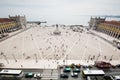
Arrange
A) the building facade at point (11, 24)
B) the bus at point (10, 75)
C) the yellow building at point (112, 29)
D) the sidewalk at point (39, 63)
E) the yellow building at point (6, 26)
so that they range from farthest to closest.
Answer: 1. the building facade at point (11, 24)
2. the yellow building at point (6, 26)
3. the yellow building at point (112, 29)
4. the sidewalk at point (39, 63)
5. the bus at point (10, 75)

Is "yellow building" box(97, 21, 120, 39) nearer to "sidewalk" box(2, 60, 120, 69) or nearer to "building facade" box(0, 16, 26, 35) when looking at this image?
"sidewalk" box(2, 60, 120, 69)

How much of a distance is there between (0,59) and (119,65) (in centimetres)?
4127

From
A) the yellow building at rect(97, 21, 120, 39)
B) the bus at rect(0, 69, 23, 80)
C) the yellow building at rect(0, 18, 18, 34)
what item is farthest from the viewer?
the yellow building at rect(0, 18, 18, 34)

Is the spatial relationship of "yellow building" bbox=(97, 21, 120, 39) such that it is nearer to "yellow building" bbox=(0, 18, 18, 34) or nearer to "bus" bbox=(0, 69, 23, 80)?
"bus" bbox=(0, 69, 23, 80)

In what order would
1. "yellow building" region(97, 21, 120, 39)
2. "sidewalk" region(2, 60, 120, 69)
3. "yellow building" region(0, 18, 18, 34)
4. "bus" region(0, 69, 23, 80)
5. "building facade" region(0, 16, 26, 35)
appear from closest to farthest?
"bus" region(0, 69, 23, 80) → "sidewalk" region(2, 60, 120, 69) → "yellow building" region(97, 21, 120, 39) → "yellow building" region(0, 18, 18, 34) → "building facade" region(0, 16, 26, 35)

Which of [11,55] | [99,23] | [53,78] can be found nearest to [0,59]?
[11,55]

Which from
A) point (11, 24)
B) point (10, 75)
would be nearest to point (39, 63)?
point (10, 75)

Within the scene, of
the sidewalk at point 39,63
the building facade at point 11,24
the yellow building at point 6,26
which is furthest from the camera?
the building facade at point 11,24

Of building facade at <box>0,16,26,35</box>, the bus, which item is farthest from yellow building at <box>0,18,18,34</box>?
the bus

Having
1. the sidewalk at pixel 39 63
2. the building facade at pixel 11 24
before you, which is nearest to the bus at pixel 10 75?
the sidewalk at pixel 39 63

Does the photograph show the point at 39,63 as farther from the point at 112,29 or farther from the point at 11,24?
the point at 11,24

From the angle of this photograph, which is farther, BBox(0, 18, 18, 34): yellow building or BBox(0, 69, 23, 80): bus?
Result: BBox(0, 18, 18, 34): yellow building

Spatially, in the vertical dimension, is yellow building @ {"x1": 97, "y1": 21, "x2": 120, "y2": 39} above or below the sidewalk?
above

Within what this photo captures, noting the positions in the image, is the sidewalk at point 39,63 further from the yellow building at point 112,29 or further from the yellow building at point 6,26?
the yellow building at point 6,26
